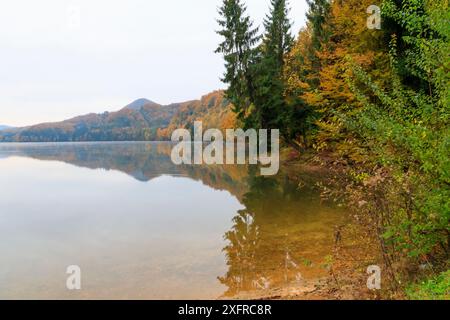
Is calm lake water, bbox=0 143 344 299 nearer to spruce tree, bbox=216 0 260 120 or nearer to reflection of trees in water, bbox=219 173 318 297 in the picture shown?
reflection of trees in water, bbox=219 173 318 297

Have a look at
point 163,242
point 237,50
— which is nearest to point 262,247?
point 163,242

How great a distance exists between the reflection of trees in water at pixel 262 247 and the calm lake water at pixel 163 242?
3cm

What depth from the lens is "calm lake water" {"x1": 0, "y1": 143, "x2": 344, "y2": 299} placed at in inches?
291

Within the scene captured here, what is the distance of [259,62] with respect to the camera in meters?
32.5

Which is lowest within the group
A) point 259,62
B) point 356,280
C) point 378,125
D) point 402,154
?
point 356,280

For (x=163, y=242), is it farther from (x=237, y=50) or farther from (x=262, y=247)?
(x=237, y=50)

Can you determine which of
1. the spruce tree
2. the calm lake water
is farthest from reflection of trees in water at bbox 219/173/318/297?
the spruce tree

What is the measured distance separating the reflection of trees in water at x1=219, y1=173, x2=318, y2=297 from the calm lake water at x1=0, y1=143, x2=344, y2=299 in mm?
26

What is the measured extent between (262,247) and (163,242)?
3178 mm
